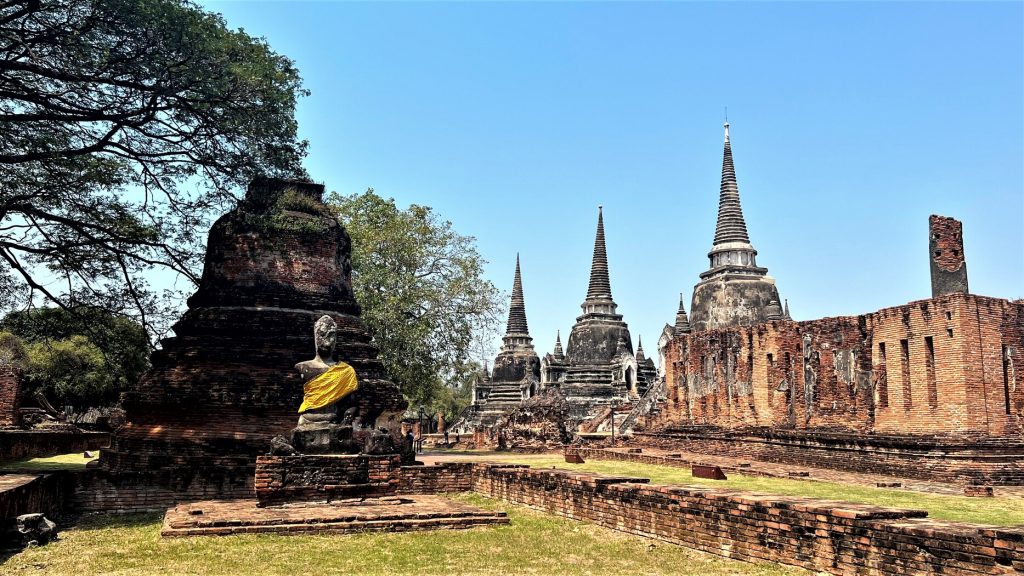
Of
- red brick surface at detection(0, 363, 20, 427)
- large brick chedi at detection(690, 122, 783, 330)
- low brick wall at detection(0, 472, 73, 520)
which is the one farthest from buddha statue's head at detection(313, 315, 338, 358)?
large brick chedi at detection(690, 122, 783, 330)

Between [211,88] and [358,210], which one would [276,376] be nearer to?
[211,88]

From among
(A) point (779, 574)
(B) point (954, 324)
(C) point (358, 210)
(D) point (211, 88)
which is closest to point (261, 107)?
(D) point (211, 88)

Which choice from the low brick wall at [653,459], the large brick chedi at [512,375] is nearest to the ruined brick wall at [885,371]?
the low brick wall at [653,459]

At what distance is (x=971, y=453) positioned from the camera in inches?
593

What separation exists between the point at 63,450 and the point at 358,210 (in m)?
11.1

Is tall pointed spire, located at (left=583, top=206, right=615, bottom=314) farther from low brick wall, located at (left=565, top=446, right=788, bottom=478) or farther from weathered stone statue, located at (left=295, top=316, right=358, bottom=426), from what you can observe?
weathered stone statue, located at (left=295, top=316, right=358, bottom=426)

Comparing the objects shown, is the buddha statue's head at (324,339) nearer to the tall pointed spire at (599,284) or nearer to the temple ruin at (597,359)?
the temple ruin at (597,359)

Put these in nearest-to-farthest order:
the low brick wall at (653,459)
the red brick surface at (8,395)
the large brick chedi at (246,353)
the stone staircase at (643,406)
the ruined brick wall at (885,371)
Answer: the large brick chedi at (246,353) < the ruined brick wall at (885,371) < the low brick wall at (653,459) < the red brick surface at (8,395) < the stone staircase at (643,406)

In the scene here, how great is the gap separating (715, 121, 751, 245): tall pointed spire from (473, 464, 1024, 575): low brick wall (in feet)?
122

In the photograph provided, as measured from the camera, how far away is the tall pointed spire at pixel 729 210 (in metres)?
45.6

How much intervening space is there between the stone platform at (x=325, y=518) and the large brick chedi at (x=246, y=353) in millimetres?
2284

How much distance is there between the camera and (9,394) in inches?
977

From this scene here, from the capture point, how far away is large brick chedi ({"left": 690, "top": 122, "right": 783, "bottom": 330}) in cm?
4341

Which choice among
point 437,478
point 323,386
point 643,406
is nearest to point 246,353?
point 323,386
